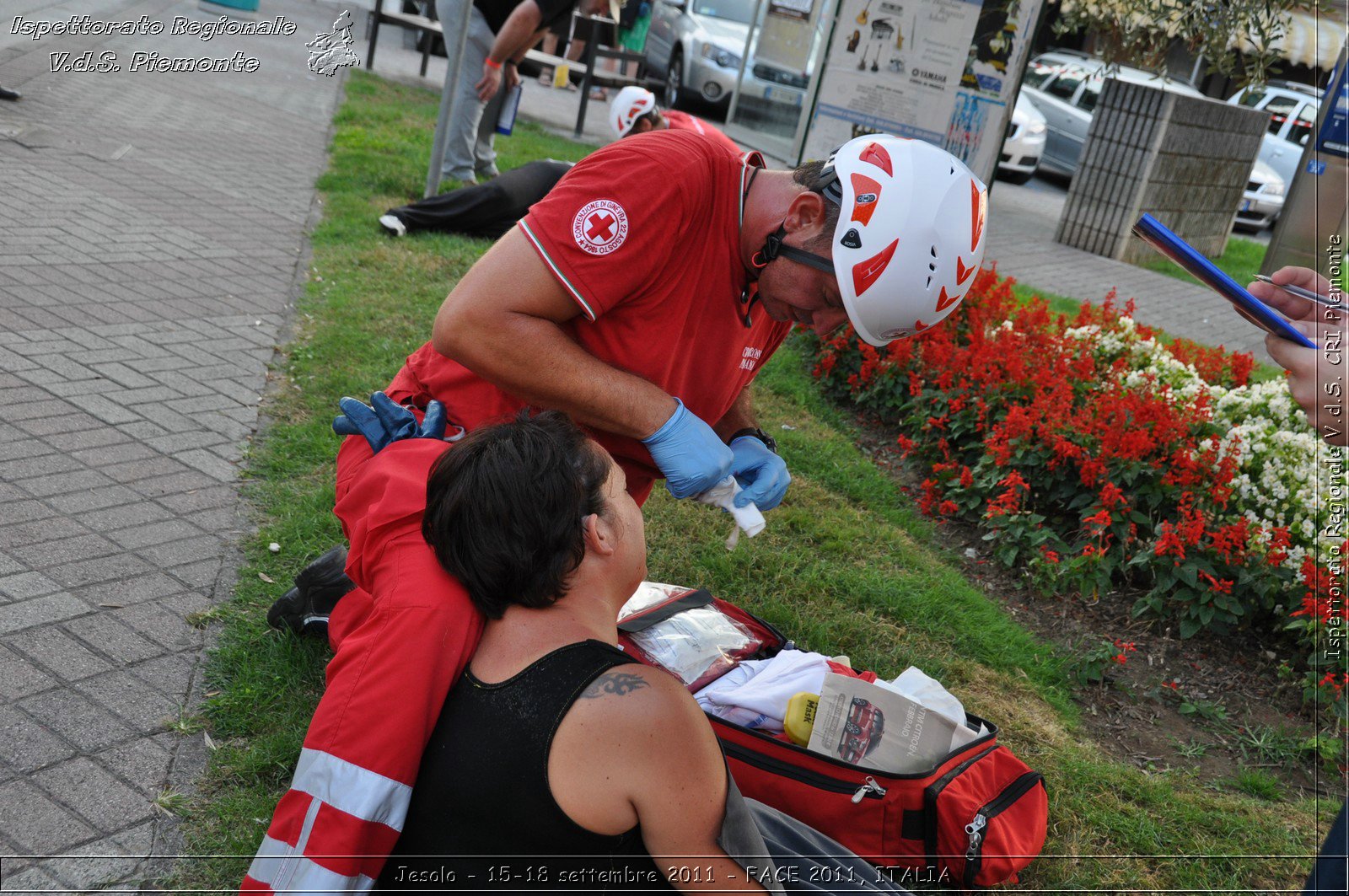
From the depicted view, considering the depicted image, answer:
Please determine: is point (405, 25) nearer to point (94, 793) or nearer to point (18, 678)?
point (18, 678)

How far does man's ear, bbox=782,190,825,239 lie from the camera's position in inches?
95.9

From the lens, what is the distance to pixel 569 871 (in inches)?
71.5

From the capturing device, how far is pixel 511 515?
202 cm

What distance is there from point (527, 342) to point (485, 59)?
6.85 metres

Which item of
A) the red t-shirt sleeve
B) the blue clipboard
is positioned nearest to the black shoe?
the red t-shirt sleeve

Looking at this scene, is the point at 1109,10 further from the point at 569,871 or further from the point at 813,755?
the point at 569,871

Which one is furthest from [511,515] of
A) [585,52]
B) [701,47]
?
[701,47]

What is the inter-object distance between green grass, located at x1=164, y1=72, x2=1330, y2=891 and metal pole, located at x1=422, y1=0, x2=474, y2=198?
4.75 ft

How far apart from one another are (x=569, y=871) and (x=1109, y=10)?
6615 millimetres

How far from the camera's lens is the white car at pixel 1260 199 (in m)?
15.6

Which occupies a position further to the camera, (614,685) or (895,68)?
(895,68)

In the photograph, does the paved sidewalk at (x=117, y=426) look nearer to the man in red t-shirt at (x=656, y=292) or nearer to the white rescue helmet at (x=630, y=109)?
the man in red t-shirt at (x=656, y=292)

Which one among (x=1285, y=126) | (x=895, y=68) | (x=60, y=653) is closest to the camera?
(x=60, y=653)

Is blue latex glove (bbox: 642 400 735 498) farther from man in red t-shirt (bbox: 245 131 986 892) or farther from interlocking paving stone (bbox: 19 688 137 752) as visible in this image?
interlocking paving stone (bbox: 19 688 137 752)
